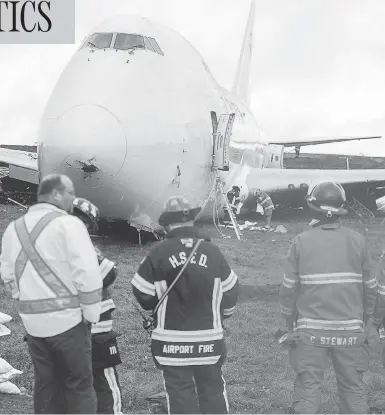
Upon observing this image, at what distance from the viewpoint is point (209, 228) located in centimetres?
A: 1527

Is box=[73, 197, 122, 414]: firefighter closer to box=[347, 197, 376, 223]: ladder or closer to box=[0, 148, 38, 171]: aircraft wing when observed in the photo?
box=[0, 148, 38, 171]: aircraft wing

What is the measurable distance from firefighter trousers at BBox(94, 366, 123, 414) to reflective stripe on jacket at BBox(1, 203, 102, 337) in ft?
2.25

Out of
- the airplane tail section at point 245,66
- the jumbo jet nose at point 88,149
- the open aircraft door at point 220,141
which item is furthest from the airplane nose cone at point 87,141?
the airplane tail section at point 245,66

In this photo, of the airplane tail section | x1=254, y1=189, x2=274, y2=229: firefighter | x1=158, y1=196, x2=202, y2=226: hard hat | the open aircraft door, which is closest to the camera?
x1=158, y1=196, x2=202, y2=226: hard hat

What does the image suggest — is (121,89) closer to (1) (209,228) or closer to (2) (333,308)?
(1) (209,228)

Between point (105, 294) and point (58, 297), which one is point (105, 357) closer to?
point (105, 294)

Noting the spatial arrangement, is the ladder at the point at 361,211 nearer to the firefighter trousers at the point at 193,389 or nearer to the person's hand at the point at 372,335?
the person's hand at the point at 372,335

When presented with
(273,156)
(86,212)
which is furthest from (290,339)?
(273,156)

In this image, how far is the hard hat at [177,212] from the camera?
4.25 meters

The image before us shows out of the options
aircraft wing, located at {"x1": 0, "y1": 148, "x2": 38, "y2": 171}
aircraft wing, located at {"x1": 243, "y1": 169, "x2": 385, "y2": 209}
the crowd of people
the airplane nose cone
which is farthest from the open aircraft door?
the crowd of people

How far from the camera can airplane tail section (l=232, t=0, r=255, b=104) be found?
25.5 meters

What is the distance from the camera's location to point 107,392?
14.5ft

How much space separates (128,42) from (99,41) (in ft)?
1.82

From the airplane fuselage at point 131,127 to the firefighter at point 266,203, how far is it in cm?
376
